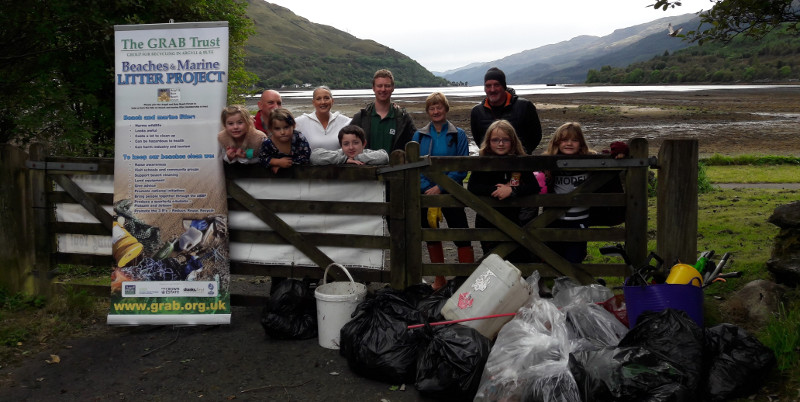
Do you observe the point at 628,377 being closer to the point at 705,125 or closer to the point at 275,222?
the point at 275,222

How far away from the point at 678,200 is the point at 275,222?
3.58 metres

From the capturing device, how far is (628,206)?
18.3 feet

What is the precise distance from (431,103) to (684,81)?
115 m

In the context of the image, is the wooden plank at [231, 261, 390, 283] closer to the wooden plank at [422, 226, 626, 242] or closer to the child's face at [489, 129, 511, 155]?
the wooden plank at [422, 226, 626, 242]

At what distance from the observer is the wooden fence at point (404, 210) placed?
551cm

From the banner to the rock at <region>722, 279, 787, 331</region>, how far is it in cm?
439

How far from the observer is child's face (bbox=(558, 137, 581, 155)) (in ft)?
18.5

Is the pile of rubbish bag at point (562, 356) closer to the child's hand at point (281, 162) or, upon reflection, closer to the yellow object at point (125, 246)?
the child's hand at point (281, 162)

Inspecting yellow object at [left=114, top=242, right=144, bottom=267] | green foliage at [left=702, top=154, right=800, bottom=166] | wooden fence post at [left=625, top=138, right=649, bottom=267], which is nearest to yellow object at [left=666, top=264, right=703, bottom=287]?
wooden fence post at [left=625, top=138, right=649, bottom=267]

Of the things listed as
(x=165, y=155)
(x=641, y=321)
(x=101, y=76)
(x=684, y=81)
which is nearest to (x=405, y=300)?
(x=641, y=321)

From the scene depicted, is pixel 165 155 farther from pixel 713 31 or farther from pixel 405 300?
pixel 713 31

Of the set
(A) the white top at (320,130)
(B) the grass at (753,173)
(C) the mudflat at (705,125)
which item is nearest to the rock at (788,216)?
(A) the white top at (320,130)

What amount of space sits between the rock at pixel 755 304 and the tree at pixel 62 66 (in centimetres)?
730

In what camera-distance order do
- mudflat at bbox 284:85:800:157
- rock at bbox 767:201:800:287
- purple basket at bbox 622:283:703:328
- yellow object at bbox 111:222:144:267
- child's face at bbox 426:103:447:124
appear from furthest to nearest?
mudflat at bbox 284:85:800:157 → child's face at bbox 426:103:447:124 → yellow object at bbox 111:222:144:267 → rock at bbox 767:201:800:287 → purple basket at bbox 622:283:703:328
